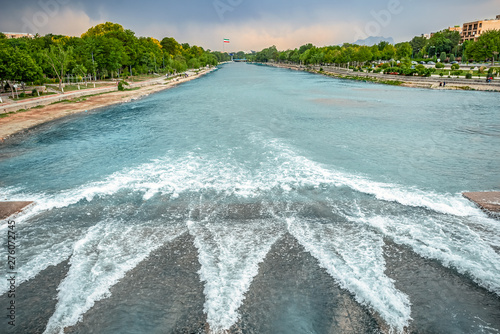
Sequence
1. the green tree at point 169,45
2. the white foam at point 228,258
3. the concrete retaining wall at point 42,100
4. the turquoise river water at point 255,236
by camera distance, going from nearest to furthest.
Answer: the turquoise river water at point 255,236 < the white foam at point 228,258 < the concrete retaining wall at point 42,100 < the green tree at point 169,45

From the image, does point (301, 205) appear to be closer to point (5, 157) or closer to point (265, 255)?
point (265, 255)

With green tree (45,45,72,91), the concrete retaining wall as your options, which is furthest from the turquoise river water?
green tree (45,45,72,91)

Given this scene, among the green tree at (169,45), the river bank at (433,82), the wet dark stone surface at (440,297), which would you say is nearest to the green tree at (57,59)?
the wet dark stone surface at (440,297)

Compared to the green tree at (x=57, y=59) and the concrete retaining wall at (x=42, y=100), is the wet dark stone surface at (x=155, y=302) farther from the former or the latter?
the green tree at (x=57, y=59)

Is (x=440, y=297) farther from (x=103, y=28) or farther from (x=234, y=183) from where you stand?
(x=103, y=28)

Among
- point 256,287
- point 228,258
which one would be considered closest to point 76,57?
point 228,258

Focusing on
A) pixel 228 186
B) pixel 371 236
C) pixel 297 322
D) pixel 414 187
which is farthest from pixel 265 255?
pixel 414 187

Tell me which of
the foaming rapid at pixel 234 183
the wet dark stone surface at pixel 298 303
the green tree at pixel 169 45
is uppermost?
the green tree at pixel 169 45
